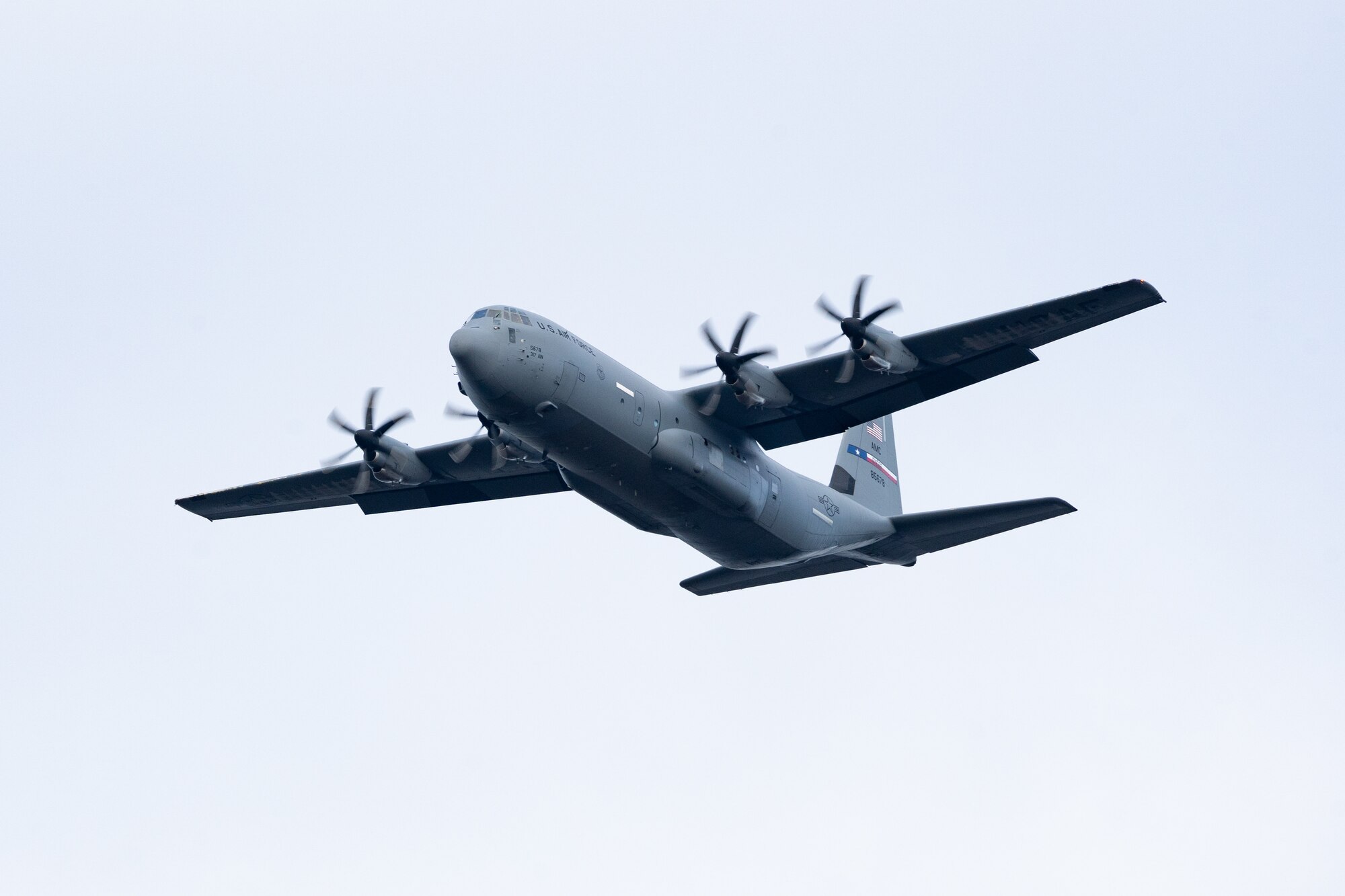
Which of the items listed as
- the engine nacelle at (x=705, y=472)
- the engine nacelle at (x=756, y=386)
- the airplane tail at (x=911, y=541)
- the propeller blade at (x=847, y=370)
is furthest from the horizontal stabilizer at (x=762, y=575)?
the propeller blade at (x=847, y=370)

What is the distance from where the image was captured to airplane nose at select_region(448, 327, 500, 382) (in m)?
32.2

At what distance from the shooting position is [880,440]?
46.4 m

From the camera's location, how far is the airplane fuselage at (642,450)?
32719mm

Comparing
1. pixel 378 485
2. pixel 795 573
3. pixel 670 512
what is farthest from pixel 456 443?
pixel 795 573

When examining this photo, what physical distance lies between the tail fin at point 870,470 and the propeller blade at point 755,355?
8856 millimetres

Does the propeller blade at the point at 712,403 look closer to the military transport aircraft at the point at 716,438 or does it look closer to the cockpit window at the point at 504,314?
the military transport aircraft at the point at 716,438

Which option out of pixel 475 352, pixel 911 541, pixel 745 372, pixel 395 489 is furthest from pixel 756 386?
pixel 395 489

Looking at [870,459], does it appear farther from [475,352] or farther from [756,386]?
[475,352]

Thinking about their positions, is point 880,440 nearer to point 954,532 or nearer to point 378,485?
point 954,532

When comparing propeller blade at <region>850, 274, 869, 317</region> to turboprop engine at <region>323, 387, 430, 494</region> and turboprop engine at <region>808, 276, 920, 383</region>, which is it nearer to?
turboprop engine at <region>808, 276, 920, 383</region>

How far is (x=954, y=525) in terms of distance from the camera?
127ft

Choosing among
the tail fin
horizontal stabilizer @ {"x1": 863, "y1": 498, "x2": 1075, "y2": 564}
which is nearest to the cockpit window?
horizontal stabilizer @ {"x1": 863, "y1": 498, "x2": 1075, "y2": 564}

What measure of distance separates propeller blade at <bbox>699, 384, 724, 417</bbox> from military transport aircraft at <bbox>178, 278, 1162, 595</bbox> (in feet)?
0.13

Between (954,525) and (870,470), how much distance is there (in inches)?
261
